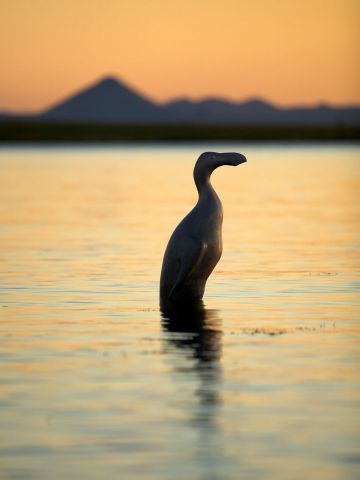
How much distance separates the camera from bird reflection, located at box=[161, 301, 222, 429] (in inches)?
570

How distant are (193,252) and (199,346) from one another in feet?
10.7

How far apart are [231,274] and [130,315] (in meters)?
5.65

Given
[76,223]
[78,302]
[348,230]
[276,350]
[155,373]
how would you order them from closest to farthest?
1. [155,373]
2. [276,350]
3. [78,302]
4. [348,230]
5. [76,223]

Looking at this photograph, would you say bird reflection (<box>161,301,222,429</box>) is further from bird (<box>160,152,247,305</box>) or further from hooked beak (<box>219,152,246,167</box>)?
hooked beak (<box>219,152,246,167</box>)

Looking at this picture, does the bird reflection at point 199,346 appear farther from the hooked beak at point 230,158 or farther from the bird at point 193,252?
the hooked beak at point 230,158

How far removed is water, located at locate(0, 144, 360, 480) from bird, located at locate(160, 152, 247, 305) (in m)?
0.45

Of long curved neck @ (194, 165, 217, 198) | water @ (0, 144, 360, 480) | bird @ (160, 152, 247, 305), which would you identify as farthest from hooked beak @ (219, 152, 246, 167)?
water @ (0, 144, 360, 480)

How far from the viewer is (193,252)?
68.1 ft

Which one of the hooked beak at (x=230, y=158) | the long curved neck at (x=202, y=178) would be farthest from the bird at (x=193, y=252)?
the hooked beak at (x=230, y=158)

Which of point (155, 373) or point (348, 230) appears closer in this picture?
point (155, 373)

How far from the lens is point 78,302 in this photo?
2189 cm

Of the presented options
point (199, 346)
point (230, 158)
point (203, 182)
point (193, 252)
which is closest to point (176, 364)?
point (199, 346)

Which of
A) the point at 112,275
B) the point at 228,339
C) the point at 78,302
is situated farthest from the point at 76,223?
the point at 228,339

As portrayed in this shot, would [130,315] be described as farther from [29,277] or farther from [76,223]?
[76,223]
